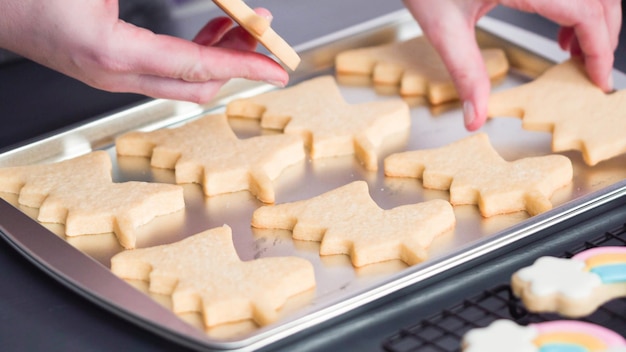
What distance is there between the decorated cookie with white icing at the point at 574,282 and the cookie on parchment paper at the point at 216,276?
0.89 feet

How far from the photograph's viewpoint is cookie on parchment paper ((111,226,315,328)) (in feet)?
3.59

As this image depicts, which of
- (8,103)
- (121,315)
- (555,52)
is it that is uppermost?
(8,103)

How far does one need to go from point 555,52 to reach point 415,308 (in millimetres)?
794

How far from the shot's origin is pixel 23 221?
1.30 m

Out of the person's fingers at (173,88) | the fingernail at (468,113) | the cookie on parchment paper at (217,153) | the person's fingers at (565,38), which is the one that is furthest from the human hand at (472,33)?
the person's fingers at (173,88)

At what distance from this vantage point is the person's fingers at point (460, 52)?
1536 millimetres

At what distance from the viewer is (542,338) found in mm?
945

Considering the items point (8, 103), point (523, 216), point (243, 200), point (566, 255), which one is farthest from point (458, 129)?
point (8, 103)

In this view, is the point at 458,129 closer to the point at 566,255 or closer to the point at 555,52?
the point at 555,52

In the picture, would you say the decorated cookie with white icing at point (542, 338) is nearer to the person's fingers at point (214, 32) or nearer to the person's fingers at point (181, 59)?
the person's fingers at point (181, 59)

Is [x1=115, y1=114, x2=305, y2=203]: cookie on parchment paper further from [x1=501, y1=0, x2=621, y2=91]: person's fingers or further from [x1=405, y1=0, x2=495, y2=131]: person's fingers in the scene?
[x1=501, y1=0, x2=621, y2=91]: person's fingers

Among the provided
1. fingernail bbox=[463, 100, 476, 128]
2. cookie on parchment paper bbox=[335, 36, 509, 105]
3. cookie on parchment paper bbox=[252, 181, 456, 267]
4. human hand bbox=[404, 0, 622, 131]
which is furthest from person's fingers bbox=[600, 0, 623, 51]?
cookie on parchment paper bbox=[252, 181, 456, 267]

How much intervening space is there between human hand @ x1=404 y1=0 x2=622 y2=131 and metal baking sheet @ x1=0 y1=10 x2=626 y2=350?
0.05 m

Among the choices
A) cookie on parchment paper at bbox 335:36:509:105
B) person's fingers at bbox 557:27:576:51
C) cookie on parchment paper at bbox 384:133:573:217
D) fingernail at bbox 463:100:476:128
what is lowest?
cookie on parchment paper at bbox 384:133:573:217
